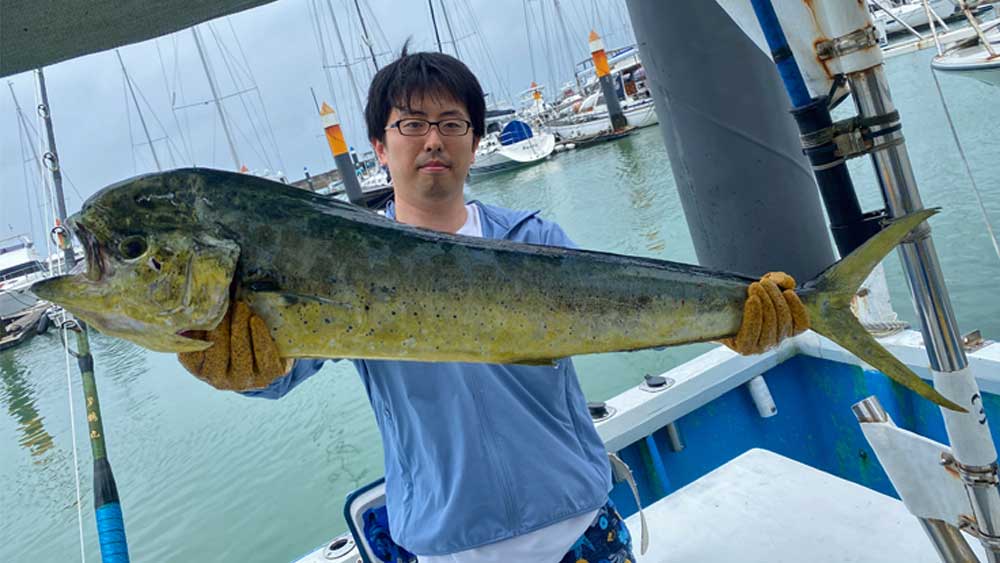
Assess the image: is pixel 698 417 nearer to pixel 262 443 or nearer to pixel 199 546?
pixel 199 546

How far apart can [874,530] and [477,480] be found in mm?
1841

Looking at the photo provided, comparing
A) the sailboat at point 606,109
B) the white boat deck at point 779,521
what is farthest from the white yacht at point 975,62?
the sailboat at point 606,109

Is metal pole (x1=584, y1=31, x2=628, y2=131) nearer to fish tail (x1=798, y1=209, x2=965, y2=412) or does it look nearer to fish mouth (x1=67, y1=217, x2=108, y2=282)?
fish tail (x1=798, y1=209, x2=965, y2=412)

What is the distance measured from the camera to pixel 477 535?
Result: 1.63 metres

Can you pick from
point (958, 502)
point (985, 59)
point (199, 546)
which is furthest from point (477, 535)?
point (985, 59)

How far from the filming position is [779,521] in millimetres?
2664

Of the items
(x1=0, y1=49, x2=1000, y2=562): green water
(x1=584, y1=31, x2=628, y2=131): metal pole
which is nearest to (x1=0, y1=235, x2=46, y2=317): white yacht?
(x1=0, y1=49, x2=1000, y2=562): green water

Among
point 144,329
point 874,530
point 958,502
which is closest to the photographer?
point 144,329

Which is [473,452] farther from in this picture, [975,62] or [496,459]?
[975,62]

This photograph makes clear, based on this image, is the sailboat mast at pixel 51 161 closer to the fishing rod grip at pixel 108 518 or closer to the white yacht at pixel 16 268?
the fishing rod grip at pixel 108 518

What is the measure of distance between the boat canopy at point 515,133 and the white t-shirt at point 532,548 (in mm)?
40122

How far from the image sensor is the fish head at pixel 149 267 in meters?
1.30

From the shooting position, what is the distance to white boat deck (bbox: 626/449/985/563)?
2.42 metres

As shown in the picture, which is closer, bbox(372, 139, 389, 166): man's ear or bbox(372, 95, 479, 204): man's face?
bbox(372, 95, 479, 204): man's face
